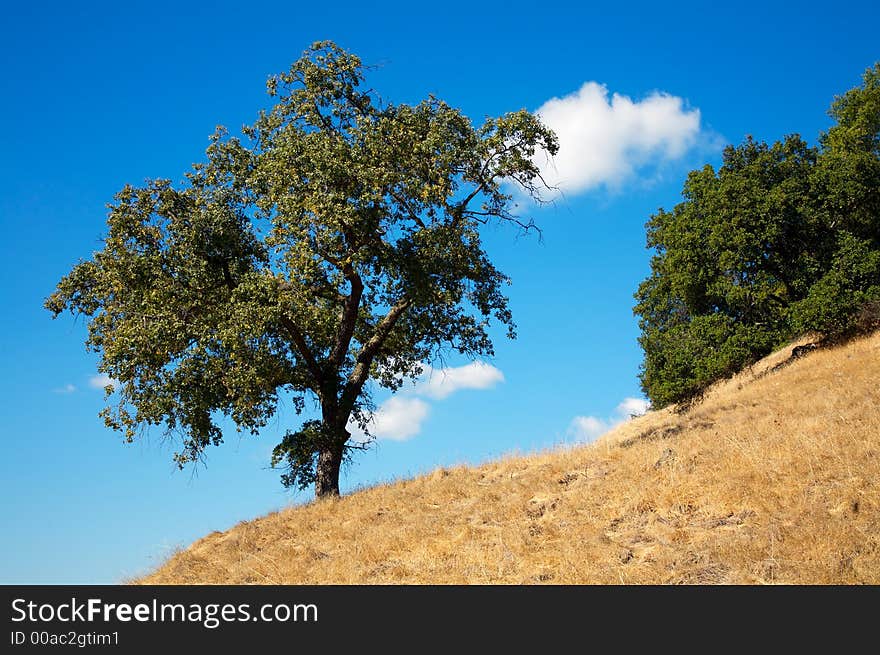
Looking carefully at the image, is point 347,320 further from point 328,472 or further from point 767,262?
point 767,262

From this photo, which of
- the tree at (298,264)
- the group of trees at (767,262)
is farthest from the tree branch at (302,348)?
the group of trees at (767,262)

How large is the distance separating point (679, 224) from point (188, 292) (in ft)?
94.1

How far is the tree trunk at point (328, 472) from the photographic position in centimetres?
2414

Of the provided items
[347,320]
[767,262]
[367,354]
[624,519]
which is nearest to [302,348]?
[347,320]

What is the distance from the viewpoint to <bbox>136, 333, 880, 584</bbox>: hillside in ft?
43.9

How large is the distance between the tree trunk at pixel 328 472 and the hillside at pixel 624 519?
3.80ft

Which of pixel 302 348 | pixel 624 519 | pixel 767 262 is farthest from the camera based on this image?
pixel 767 262

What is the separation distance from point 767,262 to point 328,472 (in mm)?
25647

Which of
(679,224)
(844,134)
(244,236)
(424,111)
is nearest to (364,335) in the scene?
(244,236)

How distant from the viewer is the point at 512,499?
60.9 feet

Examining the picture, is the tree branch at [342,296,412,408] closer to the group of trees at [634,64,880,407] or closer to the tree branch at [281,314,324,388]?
the tree branch at [281,314,324,388]

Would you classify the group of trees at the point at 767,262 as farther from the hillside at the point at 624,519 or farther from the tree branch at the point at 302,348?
the tree branch at the point at 302,348

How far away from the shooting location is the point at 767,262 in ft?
124
